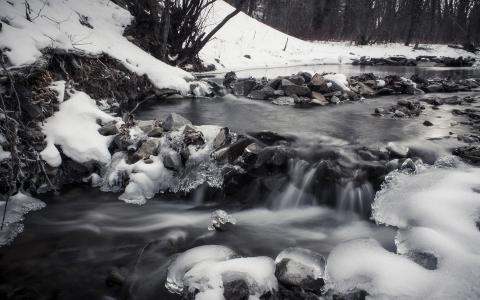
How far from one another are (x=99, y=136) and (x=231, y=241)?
231cm

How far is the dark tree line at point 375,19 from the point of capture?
2803 cm

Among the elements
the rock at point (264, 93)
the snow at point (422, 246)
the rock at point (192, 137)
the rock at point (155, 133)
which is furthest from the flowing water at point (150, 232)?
the rock at point (264, 93)

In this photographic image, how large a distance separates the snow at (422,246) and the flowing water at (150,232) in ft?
0.65

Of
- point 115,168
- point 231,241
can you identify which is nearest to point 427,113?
point 231,241

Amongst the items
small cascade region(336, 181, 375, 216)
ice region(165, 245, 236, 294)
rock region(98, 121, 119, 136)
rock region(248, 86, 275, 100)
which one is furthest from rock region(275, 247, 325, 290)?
rock region(248, 86, 275, 100)

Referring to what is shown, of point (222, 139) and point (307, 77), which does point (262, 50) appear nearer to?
point (307, 77)

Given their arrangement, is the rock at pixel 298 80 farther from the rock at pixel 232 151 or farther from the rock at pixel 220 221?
the rock at pixel 220 221

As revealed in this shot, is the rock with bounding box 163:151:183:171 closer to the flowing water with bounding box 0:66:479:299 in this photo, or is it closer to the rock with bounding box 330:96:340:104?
the flowing water with bounding box 0:66:479:299

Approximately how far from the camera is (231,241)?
3.19 metres

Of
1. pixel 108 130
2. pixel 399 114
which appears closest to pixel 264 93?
pixel 399 114

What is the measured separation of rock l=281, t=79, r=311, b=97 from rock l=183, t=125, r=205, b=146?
4.11m

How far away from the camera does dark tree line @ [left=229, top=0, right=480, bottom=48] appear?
28031 mm

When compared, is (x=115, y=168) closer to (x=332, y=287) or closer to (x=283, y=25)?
(x=332, y=287)

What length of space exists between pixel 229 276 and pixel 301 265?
1.68 ft
